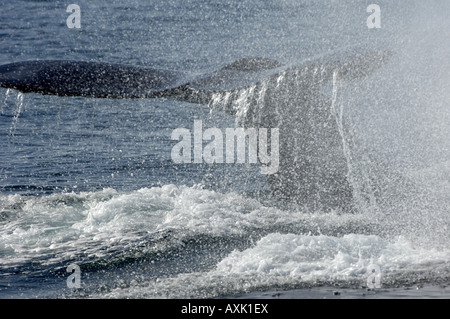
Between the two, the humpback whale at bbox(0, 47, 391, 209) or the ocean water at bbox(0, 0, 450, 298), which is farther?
the humpback whale at bbox(0, 47, 391, 209)

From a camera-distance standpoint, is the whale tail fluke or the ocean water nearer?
the ocean water

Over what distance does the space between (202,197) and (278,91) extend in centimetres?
182

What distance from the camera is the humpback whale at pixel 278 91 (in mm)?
6945

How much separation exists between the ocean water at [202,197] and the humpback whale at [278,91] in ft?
0.52

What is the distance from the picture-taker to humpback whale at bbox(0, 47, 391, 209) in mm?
6945

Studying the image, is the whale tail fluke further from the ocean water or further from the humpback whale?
the ocean water

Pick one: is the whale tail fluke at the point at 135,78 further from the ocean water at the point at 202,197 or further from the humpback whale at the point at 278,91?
the ocean water at the point at 202,197

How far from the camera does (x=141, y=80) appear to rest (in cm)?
741

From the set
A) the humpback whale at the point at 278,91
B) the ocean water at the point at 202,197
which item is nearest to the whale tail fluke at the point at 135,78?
the humpback whale at the point at 278,91

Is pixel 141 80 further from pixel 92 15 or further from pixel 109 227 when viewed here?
pixel 92 15

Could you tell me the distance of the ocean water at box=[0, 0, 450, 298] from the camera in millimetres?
5996

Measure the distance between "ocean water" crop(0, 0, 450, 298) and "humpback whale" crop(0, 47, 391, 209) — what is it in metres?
0.16

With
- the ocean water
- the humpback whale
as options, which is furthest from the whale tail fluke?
the ocean water
